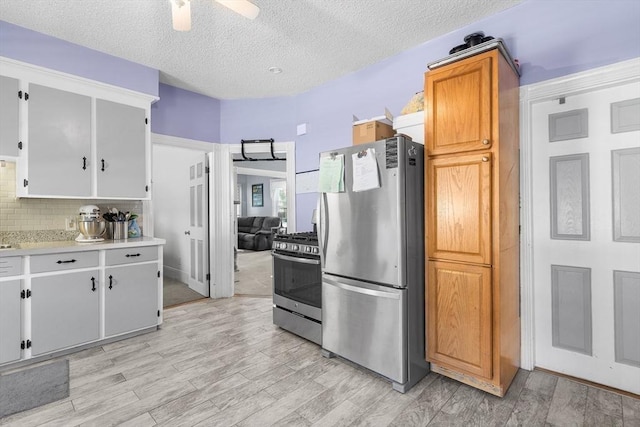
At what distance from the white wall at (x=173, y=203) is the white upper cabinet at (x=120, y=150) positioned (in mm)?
1276

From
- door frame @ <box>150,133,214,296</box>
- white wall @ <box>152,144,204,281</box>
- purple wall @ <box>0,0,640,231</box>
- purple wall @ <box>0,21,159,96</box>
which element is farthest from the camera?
white wall @ <box>152,144,204,281</box>

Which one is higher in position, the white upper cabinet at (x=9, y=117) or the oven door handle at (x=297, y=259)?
the white upper cabinet at (x=9, y=117)

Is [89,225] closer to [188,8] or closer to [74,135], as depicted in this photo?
[74,135]

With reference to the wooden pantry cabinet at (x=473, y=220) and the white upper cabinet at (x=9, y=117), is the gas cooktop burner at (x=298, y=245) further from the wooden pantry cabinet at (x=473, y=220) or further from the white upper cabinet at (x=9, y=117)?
the white upper cabinet at (x=9, y=117)

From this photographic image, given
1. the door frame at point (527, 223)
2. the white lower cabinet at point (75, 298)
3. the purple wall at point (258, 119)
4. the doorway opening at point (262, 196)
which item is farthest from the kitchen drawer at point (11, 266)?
the doorway opening at point (262, 196)

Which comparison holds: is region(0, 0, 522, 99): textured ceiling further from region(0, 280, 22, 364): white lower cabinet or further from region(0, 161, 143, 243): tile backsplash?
region(0, 280, 22, 364): white lower cabinet

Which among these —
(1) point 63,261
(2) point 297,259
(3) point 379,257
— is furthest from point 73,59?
(3) point 379,257

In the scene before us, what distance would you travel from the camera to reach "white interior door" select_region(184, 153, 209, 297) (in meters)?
4.27

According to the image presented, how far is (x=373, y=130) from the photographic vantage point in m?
2.61

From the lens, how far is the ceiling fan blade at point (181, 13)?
6.01ft

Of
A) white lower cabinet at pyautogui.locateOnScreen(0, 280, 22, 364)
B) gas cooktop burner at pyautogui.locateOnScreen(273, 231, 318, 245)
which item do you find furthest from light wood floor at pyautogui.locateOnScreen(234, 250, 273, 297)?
white lower cabinet at pyautogui.locateOnScreen(0, 280, 22, 364)

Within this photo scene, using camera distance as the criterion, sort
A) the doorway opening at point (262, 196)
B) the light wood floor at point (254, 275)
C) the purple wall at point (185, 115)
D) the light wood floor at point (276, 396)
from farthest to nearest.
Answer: the doorway opening at point (262, 196) → the light wood floor at point (254, 275) → the purple wall at point (185, 115) → the light wood floor at point (276, 396)

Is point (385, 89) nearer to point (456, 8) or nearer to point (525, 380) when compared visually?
point (456, 8)

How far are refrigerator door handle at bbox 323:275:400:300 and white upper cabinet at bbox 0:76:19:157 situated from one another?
2726 mm
